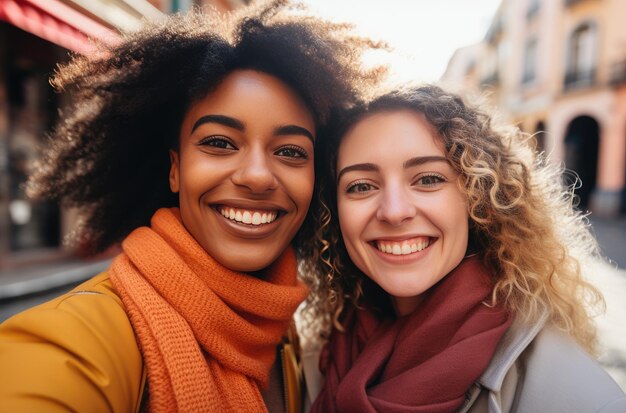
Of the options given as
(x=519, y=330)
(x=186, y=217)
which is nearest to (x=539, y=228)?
(x=519, y=330)

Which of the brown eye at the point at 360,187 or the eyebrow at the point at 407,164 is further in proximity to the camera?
the brown eye at the point at 360,187

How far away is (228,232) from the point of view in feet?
5.18

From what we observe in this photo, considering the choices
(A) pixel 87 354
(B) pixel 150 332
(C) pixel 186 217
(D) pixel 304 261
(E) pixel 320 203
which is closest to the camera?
(A) pixel 87 354

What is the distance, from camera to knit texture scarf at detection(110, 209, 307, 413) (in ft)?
4.09

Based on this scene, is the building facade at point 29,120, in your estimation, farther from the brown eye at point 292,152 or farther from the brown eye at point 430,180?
the brown eye at point 430,180

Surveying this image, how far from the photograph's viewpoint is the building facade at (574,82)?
15.1 metres

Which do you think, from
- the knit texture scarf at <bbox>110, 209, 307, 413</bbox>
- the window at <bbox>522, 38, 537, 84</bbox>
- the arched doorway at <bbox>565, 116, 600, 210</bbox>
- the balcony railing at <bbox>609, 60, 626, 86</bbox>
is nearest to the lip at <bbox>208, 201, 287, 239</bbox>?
the knit texture scarf at <bbox>110, 209, 307, 413</bbox>

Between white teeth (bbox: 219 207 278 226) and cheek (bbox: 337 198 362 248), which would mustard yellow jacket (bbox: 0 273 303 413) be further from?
cheek (bbox: 337 198 362 248)

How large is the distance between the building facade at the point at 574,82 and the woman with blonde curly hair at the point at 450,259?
1132 cm

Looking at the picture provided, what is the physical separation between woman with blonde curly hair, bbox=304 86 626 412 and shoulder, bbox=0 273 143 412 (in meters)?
0.86

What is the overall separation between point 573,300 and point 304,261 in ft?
4.23

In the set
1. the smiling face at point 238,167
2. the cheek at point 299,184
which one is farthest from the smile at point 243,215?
the cheek at point 299,184

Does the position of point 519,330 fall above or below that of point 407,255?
below

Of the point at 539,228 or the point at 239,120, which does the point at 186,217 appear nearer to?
the point at 239,120
